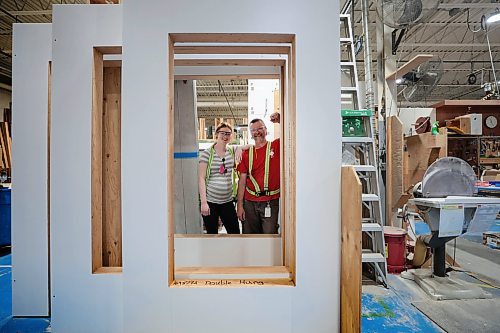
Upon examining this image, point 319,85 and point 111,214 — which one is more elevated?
point 319,85

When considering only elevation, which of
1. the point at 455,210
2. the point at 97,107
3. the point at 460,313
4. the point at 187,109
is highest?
the point at 187,109

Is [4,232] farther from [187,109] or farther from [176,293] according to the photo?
[176,293]

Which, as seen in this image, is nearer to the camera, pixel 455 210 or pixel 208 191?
pixel 455 210

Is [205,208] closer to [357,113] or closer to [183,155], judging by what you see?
[183,155]

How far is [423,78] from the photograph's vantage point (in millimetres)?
4203

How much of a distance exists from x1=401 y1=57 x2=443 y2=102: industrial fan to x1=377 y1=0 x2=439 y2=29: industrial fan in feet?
3.20

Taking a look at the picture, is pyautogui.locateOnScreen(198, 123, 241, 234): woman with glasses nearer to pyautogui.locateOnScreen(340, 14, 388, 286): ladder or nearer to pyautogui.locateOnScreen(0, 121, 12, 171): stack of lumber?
pyautogui.locateOnScreen(340, 14, 388, 286): ladder

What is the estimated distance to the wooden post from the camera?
1.65 m

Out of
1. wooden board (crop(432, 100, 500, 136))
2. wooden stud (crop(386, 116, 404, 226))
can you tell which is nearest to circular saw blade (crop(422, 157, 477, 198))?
wooden stud (crop(386, 116, 404, 226))

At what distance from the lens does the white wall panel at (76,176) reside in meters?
1.97

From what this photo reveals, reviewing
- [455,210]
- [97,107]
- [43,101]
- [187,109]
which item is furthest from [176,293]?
[187,109]

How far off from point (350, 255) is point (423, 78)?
3446 millimetres

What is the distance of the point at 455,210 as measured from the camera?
8.52 feet

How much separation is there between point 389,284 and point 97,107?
301 centimetres
